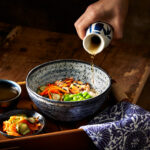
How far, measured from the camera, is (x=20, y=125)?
1520 mm

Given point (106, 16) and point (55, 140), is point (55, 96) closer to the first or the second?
point (55, 140)

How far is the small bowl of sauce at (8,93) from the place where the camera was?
168 centimetres

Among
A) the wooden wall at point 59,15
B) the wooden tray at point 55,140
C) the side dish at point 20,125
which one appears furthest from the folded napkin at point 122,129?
the wooden wall at point 59,15

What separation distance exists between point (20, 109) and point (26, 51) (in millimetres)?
953

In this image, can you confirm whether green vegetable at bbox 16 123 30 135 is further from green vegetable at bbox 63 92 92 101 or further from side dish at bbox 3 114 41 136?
green vegetable at bbox 63 92 92 101

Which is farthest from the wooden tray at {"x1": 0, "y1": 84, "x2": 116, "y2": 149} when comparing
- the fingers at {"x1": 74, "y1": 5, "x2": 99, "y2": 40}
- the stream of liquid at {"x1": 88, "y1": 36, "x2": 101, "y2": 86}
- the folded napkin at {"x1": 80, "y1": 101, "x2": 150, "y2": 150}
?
the fingers at {"x1": 74, "y1": 5, "x2": 99, "y2": 40}

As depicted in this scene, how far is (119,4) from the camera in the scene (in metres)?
2.04

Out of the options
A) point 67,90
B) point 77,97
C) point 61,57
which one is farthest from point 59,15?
point 77,97

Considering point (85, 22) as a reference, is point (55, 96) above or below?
below

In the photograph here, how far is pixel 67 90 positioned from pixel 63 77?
18 centimetres

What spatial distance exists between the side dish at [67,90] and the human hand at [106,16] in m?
0.30

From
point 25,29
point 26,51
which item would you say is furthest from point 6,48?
point 25,29

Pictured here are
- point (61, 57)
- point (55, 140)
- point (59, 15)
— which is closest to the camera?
point (55, 140)

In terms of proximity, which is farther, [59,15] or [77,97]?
[59,15]
